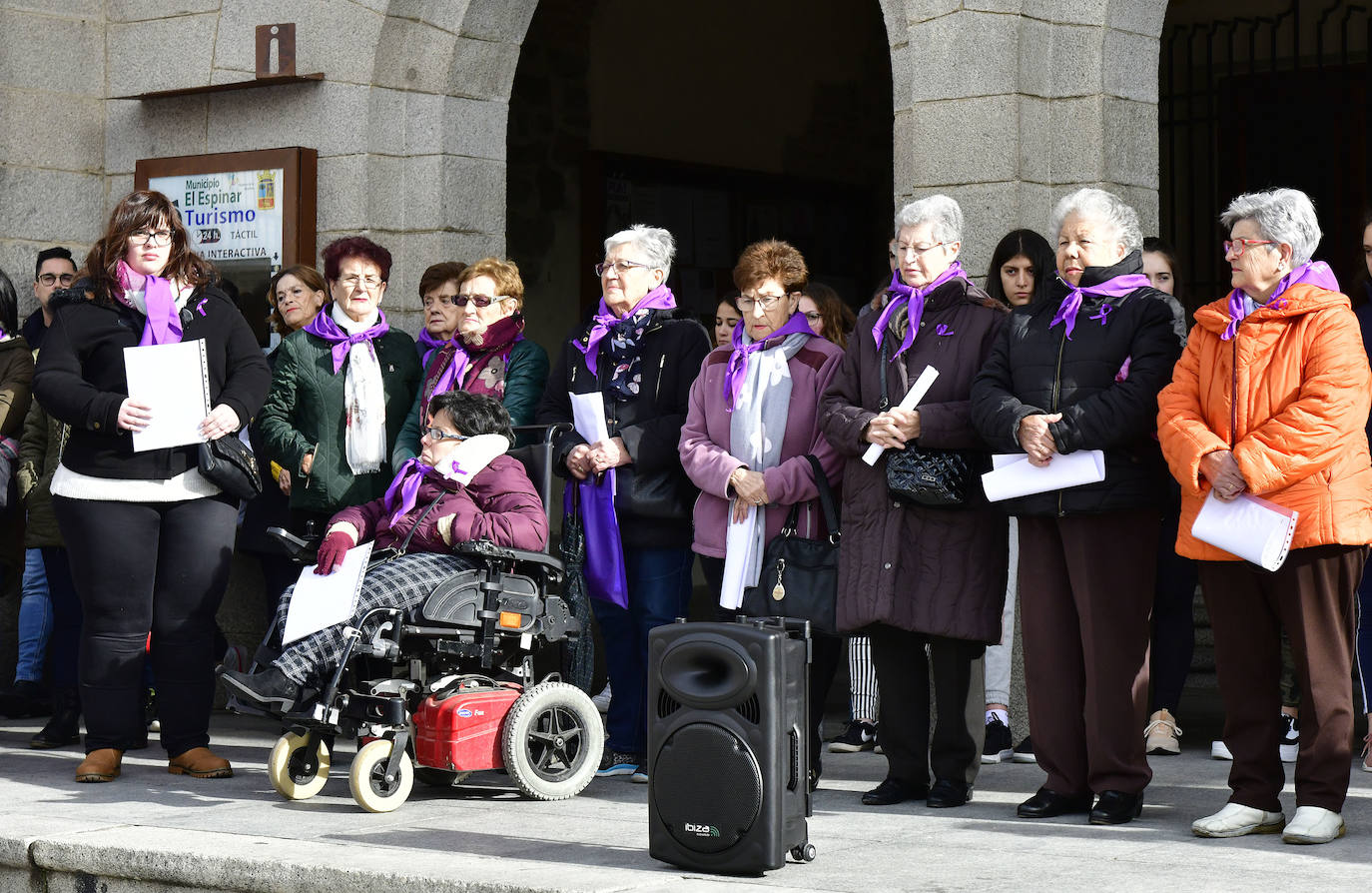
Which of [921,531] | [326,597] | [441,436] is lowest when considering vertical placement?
[326,597]

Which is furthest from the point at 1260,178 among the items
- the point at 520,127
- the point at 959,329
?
the point at 959,329

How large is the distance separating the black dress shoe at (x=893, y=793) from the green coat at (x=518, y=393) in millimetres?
1821

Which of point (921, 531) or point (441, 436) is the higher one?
point (441, 436)

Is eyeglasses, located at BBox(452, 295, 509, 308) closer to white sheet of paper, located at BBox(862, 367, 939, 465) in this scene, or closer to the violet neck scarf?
the violet neck scarf

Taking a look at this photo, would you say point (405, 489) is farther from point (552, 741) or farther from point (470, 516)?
point (552, 741)

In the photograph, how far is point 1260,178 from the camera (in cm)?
1123

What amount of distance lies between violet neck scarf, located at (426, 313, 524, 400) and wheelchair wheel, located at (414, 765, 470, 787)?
1.41m

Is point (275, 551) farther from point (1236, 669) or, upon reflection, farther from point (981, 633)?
point (1236, 669)

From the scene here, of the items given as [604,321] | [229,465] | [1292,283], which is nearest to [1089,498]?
[1292,283]

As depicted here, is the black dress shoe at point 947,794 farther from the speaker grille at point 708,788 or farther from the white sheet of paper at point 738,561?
the speaker grille at point 708,788

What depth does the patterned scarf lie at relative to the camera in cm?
638

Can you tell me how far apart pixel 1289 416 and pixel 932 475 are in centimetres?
108

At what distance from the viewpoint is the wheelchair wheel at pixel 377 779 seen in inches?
218

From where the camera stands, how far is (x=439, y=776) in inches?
231
